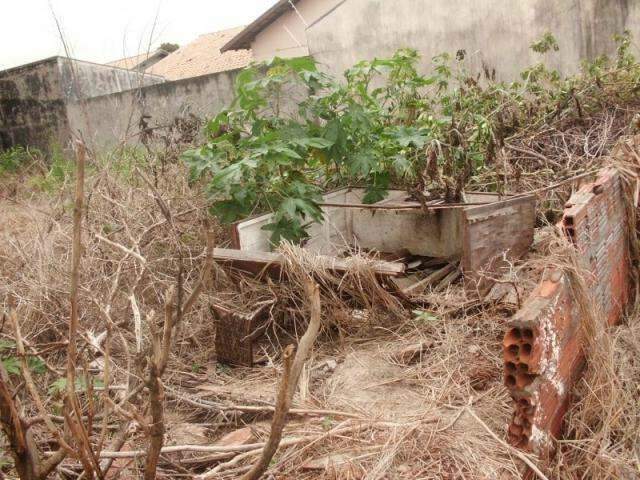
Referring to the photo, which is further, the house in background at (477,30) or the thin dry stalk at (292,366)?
the house in background at (477,30)

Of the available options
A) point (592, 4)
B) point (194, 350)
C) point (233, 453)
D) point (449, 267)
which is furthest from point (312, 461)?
point (592, 4)

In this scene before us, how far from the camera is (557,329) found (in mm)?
2562

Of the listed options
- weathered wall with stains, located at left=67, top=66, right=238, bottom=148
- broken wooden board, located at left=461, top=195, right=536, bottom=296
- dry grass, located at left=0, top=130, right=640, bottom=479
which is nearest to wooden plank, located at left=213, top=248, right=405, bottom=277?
dry grass, located at left=0, top=130, right=640, bottom=479

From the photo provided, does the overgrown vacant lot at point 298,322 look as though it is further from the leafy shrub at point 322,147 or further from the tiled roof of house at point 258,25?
the tiled roof of house at point 258,25

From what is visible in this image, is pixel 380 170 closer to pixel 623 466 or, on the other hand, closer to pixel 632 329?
pixel 632 329

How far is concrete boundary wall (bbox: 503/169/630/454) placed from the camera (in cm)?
239

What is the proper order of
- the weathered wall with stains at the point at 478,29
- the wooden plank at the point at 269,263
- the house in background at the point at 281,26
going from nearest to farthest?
the wooden plank at the point at 269,263 → the weathered wall with stains at the point at 478,29 → the house in background at the point at 281,26

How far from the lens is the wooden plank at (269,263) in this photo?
391 cm

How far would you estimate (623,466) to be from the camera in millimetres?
2652

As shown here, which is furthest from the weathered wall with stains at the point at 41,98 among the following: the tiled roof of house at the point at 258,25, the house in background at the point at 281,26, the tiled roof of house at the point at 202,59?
the tiled roof of house at the point at 202,59

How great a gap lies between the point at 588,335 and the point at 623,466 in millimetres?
590

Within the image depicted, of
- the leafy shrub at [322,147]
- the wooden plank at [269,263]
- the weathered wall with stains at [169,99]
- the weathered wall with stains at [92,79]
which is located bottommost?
the wooden plank at [269,263]

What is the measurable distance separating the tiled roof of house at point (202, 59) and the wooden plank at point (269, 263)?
18930 millimetres

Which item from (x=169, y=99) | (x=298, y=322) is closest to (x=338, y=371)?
(x=298, y=322)
